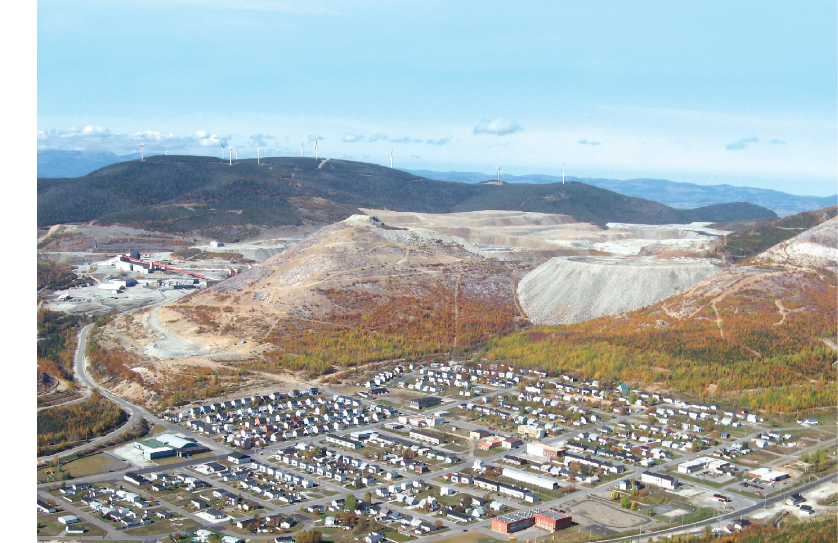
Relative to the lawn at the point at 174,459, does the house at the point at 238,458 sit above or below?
above

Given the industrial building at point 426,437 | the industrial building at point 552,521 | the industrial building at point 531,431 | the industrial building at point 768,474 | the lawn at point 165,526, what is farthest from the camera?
the industrial building at point 531,431

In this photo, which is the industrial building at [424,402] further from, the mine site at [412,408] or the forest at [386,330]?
the forest at [386,330]

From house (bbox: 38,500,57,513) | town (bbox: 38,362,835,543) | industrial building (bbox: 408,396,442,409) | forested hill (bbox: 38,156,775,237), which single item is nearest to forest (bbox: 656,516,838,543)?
town (bbox: 38,362,835,543)

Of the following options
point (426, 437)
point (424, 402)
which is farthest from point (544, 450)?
point (424, 402)

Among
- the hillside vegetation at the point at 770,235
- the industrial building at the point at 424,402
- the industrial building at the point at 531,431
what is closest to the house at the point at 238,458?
the industrial building at the point at 424,402

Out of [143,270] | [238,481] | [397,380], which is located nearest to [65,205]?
[143,270]

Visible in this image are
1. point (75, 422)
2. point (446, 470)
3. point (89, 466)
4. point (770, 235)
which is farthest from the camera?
point (770, 235)

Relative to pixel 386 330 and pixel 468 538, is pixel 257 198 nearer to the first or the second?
pixel 386 330
